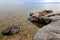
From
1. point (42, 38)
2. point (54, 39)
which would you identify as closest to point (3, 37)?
point (42, 38)

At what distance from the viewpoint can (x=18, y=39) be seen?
9.88 meters

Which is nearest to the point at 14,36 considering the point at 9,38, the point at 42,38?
the point at 9,38

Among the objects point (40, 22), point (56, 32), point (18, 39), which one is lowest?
point (40, 22)

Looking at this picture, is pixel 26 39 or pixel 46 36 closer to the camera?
pixel 46 36

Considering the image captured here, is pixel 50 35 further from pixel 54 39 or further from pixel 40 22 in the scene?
pixel 40 22

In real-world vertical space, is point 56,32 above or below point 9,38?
above

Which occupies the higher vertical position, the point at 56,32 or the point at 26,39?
the point at 56,32

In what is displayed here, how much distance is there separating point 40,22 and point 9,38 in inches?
246

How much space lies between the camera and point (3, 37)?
402 inches

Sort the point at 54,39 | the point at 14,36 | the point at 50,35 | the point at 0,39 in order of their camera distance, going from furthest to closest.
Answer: the point at 14,36, the point at 0,39, the point at 50,35, the point at 54,39

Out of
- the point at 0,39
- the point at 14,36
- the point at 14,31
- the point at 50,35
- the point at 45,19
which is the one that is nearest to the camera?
the point at 50,35

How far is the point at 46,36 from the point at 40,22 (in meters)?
7.49

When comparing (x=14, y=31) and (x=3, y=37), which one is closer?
(x=3, y=37)

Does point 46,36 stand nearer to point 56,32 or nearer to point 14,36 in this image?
point 56,32
